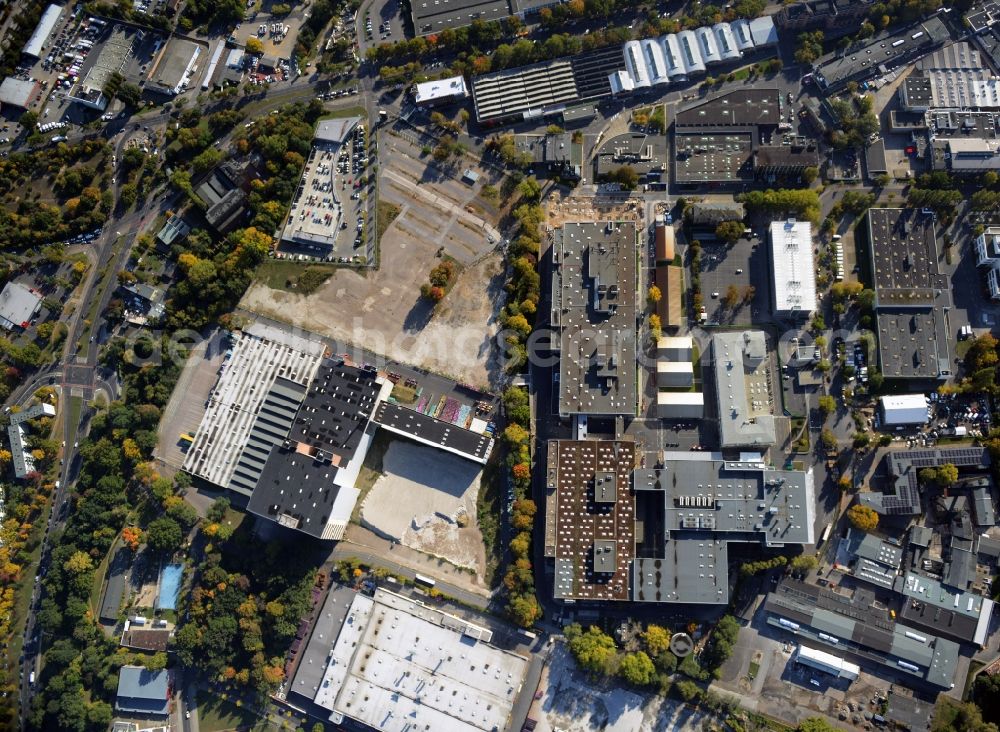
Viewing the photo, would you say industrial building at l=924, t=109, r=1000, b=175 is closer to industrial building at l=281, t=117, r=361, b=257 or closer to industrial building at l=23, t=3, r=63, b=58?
industrial building at l=281, t=117, r=361, b=257

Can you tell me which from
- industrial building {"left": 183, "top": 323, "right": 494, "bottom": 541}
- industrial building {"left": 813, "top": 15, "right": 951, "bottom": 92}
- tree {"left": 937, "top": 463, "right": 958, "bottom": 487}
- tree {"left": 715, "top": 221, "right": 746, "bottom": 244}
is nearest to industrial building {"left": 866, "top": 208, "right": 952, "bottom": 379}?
tree {"left": 937, "top": 463, "right": 958, "bottom": 487}

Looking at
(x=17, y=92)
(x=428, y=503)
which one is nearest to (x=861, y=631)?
(x=428, y=503)

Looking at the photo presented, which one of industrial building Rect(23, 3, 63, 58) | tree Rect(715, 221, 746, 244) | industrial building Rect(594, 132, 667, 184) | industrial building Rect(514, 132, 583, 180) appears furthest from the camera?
industrial building Rect(23, 3, 63, 58)

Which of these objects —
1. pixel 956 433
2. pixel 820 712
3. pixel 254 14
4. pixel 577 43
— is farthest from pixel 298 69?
pixel 820 712

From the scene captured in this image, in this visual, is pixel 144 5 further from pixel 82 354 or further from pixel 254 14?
pixel 82 354

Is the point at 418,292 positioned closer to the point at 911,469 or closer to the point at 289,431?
the point at 289,431

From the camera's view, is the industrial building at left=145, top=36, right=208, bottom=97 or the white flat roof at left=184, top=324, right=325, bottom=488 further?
the industrial building at left=145, top=36, right=208, bottom=97
